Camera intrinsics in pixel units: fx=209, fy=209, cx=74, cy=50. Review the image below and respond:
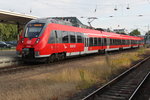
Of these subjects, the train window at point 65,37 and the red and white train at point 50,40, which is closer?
the red and white train at point 50,40

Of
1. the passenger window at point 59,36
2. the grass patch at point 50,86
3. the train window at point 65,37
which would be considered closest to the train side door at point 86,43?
the train window at point 65,37

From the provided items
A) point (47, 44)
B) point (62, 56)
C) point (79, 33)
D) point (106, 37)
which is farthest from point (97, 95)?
point (106, 37)

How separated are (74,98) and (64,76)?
337 cm

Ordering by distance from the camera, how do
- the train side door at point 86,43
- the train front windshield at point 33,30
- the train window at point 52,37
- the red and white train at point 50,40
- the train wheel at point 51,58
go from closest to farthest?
the red and white train at point 50,40 → the train front windshield at point 33,30 → the train window at point 52,37 → the train wheel at point 51,58 → the train side door at point 86,43

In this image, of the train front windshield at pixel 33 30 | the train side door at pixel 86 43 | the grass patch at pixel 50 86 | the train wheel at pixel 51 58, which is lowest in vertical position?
the grass patch at pixel 50 86

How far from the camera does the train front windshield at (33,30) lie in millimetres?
15320

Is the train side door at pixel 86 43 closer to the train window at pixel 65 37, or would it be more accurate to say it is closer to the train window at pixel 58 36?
the train window at pixel 65 37

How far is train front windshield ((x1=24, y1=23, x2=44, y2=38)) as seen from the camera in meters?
15.3

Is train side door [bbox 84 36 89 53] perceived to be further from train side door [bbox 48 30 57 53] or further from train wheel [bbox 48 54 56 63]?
train side door [bbox 48 30 57 53]

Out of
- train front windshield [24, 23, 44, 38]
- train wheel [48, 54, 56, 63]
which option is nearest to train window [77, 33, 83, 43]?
train wheel [48, 54, 56, 63]

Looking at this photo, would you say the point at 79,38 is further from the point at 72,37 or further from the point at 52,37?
the point at 52,37

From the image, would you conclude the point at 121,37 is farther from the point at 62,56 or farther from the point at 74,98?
the point at 74,98

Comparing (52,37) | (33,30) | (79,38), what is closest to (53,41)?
(52,37)

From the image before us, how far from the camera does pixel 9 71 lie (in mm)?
12719
